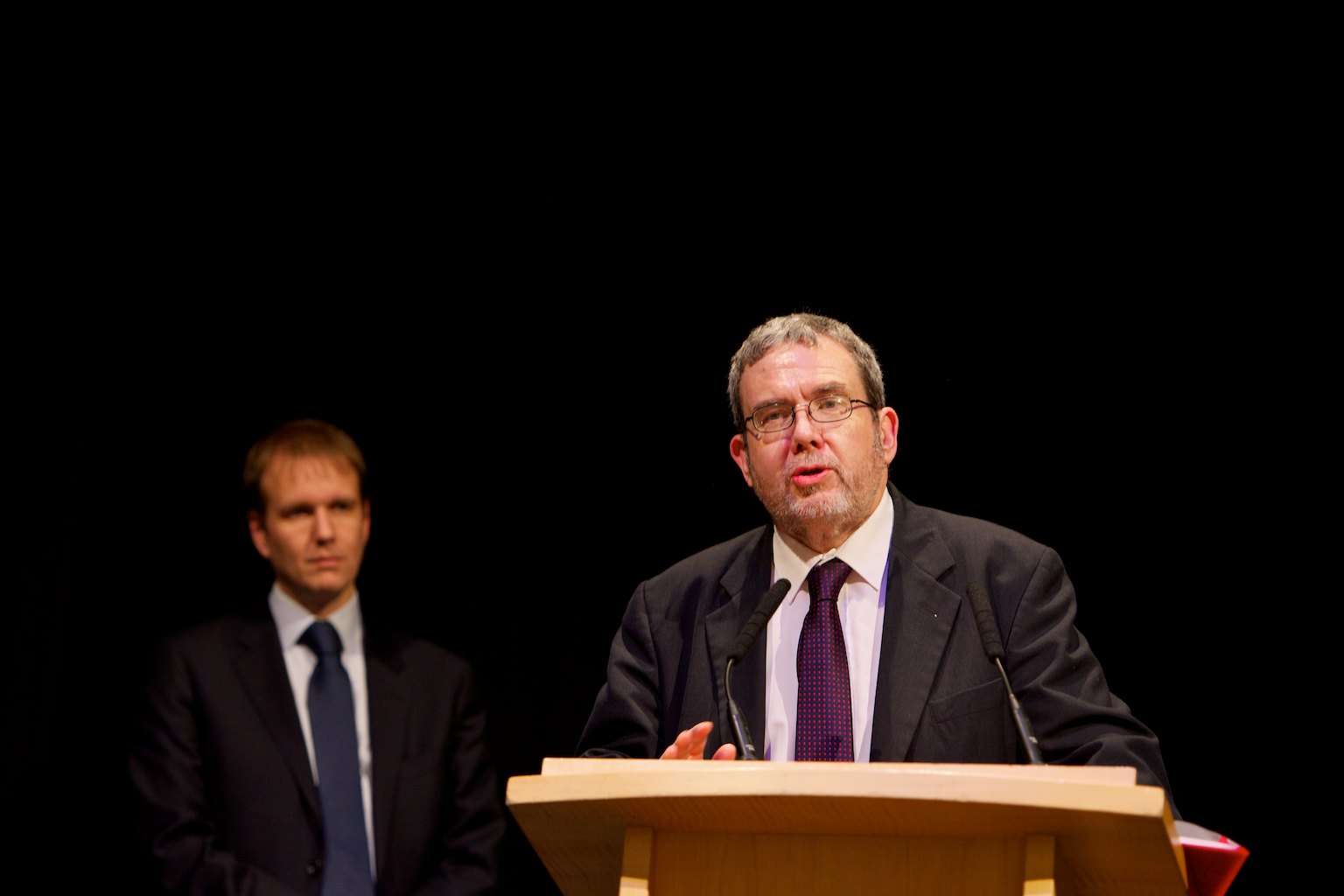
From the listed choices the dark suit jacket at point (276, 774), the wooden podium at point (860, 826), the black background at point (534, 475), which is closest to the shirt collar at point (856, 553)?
the wooden podium at point (860, 826)

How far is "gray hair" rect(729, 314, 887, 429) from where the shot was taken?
279 cm

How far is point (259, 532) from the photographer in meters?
4.00

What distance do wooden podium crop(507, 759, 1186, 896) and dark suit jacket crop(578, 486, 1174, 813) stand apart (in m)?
0.62

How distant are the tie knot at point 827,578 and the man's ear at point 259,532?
1978 millimetres

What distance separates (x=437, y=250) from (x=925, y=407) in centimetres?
158

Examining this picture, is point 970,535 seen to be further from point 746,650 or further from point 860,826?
point 860,826

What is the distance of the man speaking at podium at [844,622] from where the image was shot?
2348mm

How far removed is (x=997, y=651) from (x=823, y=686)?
0.52 meters

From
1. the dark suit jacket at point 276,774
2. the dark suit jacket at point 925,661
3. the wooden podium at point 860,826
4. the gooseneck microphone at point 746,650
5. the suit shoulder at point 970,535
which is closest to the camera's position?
the wooden podium at point 860,826

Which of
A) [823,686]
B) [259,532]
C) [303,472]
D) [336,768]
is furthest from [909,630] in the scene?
[259,532]

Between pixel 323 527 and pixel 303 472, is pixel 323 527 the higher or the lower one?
the lower one

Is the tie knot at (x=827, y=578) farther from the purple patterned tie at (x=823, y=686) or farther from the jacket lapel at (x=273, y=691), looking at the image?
the jacket lapel at (x=273, y=691)

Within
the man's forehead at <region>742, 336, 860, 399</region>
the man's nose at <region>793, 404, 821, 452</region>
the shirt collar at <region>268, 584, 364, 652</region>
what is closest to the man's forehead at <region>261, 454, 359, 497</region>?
the shirt collar at <region>268, 584, 364, 652</region>

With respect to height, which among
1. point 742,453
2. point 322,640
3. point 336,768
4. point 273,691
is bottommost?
point 336,768
